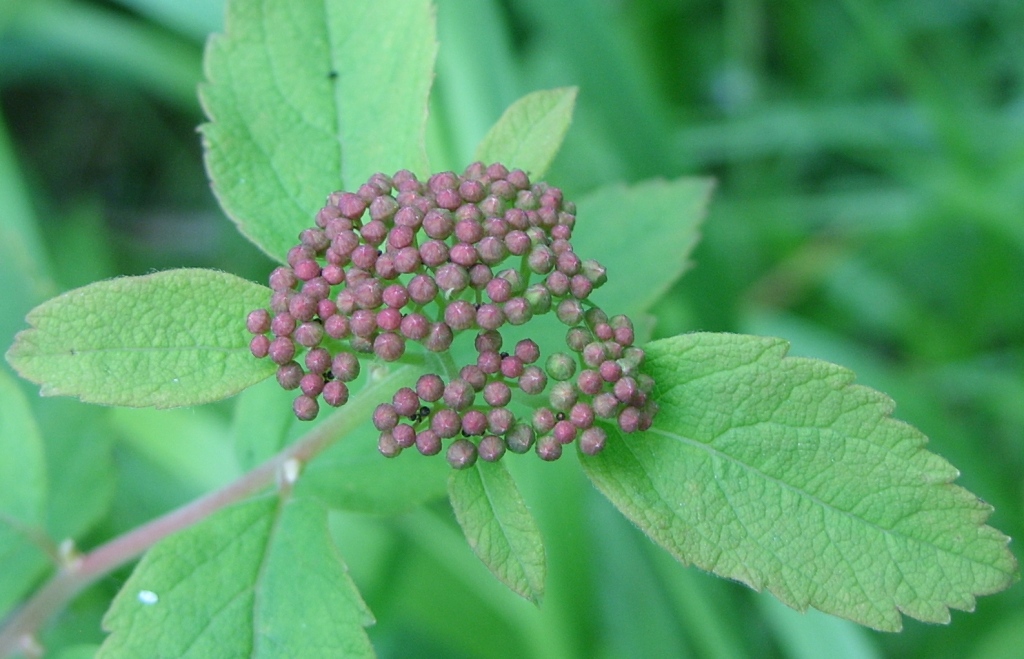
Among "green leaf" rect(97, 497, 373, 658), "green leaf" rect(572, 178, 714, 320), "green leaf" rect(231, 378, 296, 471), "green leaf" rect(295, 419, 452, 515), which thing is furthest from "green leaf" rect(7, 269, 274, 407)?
Result: "green leaf" rect(572, 178, 714, 320)

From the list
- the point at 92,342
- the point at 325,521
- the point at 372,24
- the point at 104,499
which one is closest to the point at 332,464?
the point at 325,521

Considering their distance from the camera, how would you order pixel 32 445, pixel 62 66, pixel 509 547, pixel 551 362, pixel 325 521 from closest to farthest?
pixel 509 547 < pixel 551 362 < pixel 325 521 < pixel 32 445 < pixel 62 66

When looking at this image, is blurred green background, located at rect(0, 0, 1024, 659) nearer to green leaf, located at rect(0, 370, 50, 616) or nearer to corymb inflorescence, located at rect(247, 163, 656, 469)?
green leaf, located at rect(0, 370, 50, 616)

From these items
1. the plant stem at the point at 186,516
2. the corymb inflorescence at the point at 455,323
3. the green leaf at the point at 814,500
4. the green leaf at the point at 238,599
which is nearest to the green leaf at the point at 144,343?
the corymb inflorescence at the point at 455,323

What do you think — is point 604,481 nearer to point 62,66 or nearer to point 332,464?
point 332,464

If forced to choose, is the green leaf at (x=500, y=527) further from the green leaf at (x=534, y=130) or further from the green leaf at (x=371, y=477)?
the green leaf at (x=534, y=130)

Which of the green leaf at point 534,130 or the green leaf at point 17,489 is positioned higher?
the green leaf at point 534,130
